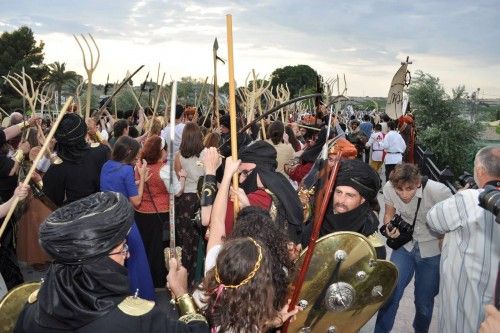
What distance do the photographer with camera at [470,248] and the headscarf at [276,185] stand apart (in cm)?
81

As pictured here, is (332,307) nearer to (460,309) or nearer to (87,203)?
(460,309)

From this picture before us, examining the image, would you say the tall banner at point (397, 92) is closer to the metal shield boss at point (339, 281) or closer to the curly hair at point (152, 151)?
the curly hair at point (152, 151)

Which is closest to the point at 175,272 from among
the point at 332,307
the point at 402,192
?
the point at 332,307

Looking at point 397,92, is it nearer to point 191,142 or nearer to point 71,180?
point 191,142

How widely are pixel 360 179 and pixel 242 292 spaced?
137 centimetres

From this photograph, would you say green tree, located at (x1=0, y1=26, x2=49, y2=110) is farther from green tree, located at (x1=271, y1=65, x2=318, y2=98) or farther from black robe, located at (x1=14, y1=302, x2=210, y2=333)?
black robe, located at (x1=14, y1=302, x2=210, y2=333)

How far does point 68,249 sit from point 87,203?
0.73 feet

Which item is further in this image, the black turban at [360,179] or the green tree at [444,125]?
the green tree at [444,125]

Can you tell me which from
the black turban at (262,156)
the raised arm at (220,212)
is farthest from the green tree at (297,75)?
the raised arm at (220,212)

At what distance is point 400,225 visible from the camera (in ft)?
12.3

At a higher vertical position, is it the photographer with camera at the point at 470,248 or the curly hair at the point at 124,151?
the curly hair at the point at 124,151

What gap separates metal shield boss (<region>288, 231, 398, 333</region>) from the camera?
97.0 inches

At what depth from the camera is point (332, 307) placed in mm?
2529

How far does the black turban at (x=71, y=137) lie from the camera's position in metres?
4.27
